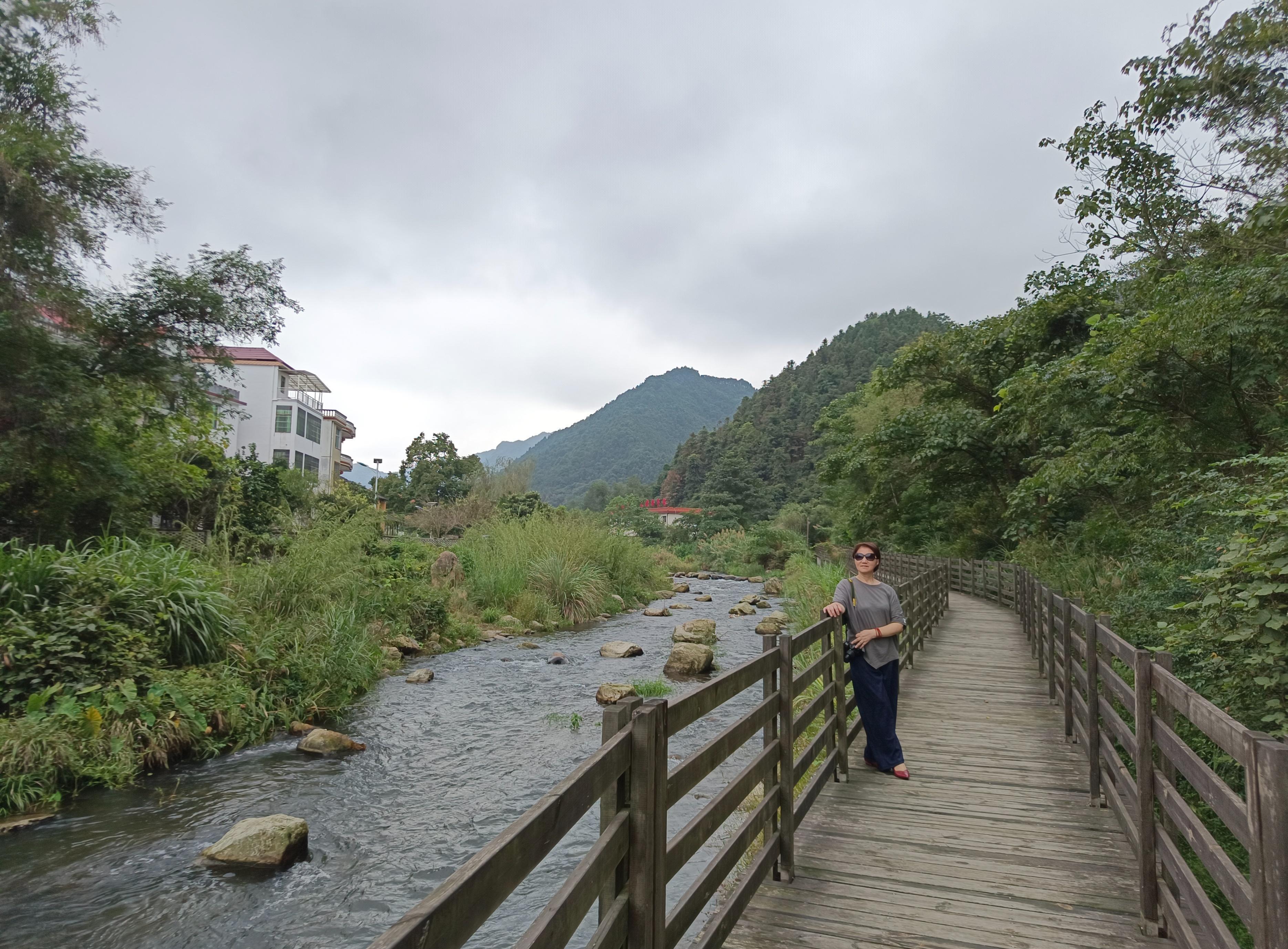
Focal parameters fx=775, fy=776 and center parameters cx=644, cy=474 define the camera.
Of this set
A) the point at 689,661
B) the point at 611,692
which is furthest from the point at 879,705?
the point at 689,661

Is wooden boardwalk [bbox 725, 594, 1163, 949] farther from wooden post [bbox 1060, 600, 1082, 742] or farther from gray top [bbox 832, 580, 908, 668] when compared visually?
gray top [bbox 832, 580, 908, 668]

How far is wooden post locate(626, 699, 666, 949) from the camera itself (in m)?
2.39

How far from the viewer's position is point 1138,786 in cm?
356

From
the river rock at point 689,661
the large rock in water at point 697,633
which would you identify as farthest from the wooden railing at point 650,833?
the large rock in water at point 697,633

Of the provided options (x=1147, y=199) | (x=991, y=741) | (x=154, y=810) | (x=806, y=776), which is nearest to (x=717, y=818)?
(x=806, y=776)

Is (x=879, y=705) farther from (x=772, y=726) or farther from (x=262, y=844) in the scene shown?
(x=262, y=844)

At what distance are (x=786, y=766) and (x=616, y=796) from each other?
2094 millimetres

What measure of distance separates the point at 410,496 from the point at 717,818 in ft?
164

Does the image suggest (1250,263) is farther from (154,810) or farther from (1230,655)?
(154,810)

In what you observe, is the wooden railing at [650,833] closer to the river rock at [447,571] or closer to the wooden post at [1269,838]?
the wooden post at [1269,838]

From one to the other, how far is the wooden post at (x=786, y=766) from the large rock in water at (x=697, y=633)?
11311 millimetres

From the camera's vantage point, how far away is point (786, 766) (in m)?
4.17

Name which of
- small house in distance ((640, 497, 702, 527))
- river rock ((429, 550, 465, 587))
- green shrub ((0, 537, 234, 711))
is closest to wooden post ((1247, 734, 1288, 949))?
green shrub ((0, 537, 234, 711))

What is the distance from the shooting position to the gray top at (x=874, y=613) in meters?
5.57
